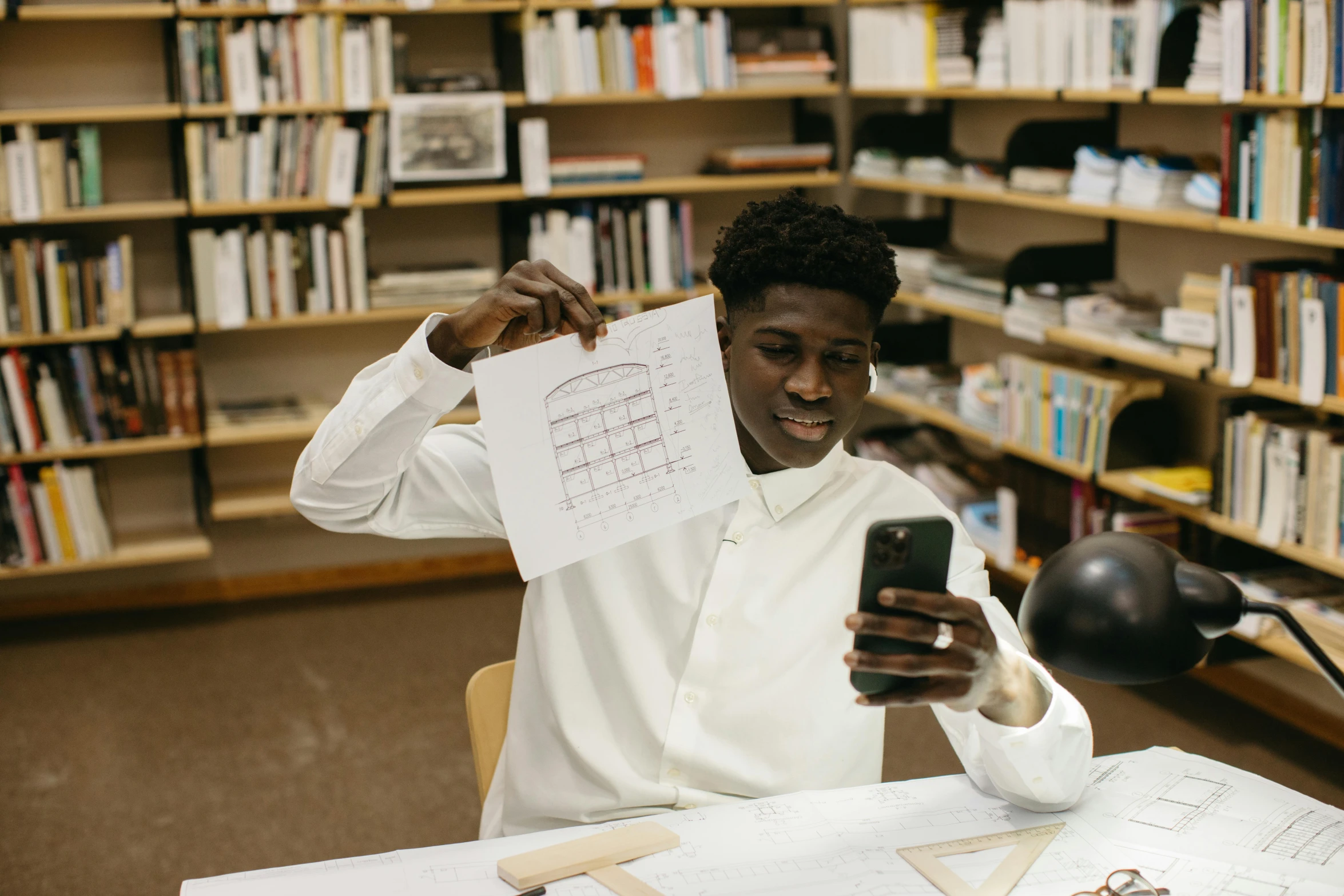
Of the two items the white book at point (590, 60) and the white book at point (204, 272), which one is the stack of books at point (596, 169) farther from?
the white book at point (204, 272)

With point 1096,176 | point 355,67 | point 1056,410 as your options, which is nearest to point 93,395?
point 355,67

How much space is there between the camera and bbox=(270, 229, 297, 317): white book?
3.99m

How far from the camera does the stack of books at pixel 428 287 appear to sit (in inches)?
163

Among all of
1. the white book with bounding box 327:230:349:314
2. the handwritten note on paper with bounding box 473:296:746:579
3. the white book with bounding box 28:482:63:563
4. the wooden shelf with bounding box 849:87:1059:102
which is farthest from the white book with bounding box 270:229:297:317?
the handwritten note on paper with bounding box 473:296:746:579

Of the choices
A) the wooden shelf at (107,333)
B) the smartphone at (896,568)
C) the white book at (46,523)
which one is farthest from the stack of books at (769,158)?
the smartphone at (896,568)

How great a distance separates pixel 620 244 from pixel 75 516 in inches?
78.7

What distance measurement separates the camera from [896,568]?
1019 millimetres

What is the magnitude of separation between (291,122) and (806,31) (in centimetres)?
185

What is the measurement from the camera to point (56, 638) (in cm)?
400

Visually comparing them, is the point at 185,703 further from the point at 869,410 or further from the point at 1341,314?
the point at 1341,314

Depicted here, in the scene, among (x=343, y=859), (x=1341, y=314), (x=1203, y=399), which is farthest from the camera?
(x=1203, y=399)

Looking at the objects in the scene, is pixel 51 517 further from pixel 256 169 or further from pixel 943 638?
pixel 943 638

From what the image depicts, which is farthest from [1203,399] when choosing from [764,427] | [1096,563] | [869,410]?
[1096,563]

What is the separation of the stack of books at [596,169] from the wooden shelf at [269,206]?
2.10 ft
